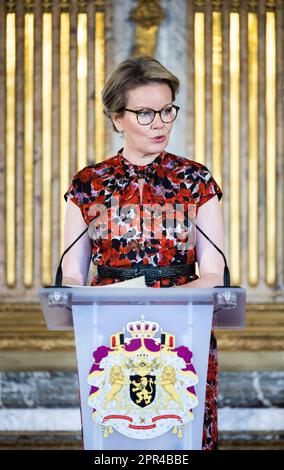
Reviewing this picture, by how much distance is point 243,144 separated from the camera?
6.27 m

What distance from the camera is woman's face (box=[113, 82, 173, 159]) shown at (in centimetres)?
271

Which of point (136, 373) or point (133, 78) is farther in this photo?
point (133, 78)

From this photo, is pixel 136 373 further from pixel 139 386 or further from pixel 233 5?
pixel 233 5

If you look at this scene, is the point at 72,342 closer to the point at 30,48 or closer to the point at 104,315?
the point at 30,48

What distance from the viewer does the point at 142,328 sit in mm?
2359

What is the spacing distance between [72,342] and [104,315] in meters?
3.53

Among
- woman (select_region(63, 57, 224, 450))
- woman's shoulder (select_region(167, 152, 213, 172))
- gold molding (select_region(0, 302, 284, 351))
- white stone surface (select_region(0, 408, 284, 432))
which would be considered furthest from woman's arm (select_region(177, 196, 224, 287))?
gold molding (select_region(0, 302, 284, 351))

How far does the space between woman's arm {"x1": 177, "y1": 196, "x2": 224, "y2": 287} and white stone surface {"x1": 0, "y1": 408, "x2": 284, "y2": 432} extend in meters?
2.39

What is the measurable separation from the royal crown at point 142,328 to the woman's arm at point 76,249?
1.31 feet

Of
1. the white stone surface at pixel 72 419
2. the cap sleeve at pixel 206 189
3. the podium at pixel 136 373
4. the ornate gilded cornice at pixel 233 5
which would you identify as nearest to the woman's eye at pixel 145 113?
the cap sleeve at pixel 206 189

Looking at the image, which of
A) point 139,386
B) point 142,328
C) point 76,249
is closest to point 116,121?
point 76,249

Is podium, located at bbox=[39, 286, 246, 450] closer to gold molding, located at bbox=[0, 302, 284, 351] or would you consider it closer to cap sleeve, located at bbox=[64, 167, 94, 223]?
cap sleeve, located at bbox=[64, 167, 94, 223]

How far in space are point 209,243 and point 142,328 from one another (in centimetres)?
42

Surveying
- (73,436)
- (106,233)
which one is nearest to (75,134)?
(73,436)
